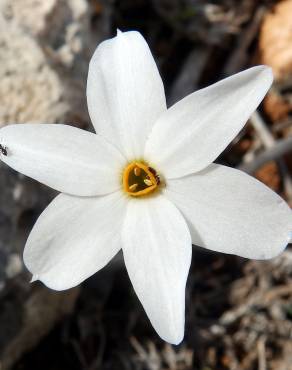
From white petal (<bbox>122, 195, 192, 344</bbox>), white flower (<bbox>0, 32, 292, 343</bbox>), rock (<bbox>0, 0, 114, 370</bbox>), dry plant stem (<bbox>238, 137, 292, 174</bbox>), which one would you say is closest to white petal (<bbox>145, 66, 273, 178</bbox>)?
white flower (<bbox>0, 32, 292, 343</bbox>)

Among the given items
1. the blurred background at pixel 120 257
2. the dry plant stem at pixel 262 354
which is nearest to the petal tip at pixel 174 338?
the blurred background at pixel 120 257

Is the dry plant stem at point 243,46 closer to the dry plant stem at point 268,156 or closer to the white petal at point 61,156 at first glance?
the dry plant stem at point 268,156

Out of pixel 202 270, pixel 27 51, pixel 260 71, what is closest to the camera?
pixel 260 71

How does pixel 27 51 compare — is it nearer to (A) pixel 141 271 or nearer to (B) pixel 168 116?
(B) pixel 168 116

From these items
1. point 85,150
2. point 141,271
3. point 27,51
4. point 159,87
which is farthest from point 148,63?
point 27,51

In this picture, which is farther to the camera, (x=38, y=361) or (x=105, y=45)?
(x=38, y=361)

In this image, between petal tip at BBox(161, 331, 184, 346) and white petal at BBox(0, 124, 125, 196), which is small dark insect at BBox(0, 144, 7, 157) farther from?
petal tip at BBox(161, 331, 184, 346)
